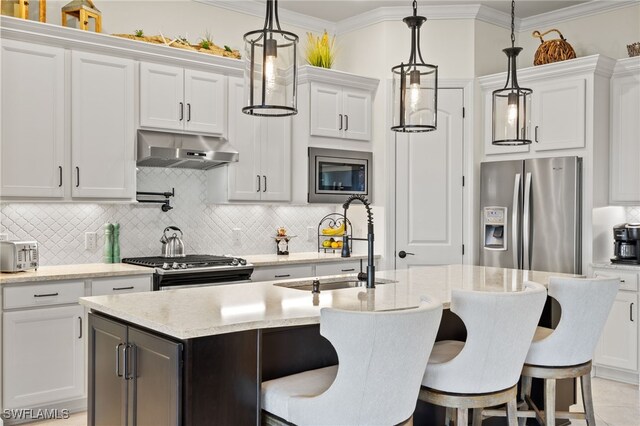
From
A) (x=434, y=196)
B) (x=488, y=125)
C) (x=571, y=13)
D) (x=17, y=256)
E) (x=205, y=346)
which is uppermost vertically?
(x=571, y=13)

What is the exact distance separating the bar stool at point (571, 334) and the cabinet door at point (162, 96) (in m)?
3.04

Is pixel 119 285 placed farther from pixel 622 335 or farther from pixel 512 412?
→ pixel 622 335

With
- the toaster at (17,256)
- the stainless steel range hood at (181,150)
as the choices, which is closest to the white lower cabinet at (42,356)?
the toaster at (17,256)

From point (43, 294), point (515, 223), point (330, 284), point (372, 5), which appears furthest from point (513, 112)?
point (43, 294)

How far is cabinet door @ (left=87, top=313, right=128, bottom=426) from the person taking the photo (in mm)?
2434

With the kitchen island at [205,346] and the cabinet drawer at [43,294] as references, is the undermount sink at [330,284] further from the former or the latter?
the cabinet drawer at [43,294]

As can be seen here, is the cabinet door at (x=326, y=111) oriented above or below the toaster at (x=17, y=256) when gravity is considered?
above

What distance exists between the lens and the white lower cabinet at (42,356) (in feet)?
12.0

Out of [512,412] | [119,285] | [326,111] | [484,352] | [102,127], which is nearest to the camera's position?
[484,352]

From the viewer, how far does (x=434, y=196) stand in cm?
558

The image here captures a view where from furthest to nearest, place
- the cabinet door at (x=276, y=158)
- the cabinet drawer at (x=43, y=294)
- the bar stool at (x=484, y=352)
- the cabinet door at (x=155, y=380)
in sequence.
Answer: the cabinet door at (x=276, y=158) < the cabinet drawer at (x=43, y=294) < the bar stool at (x=484, y=352) < the cabinet door at (x=155, y=380)

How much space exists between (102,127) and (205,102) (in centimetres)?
86

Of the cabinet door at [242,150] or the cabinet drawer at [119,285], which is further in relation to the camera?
the cabinet door at [242,150]

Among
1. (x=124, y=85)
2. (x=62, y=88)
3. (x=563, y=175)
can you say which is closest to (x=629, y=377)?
(x=563, y=175)
